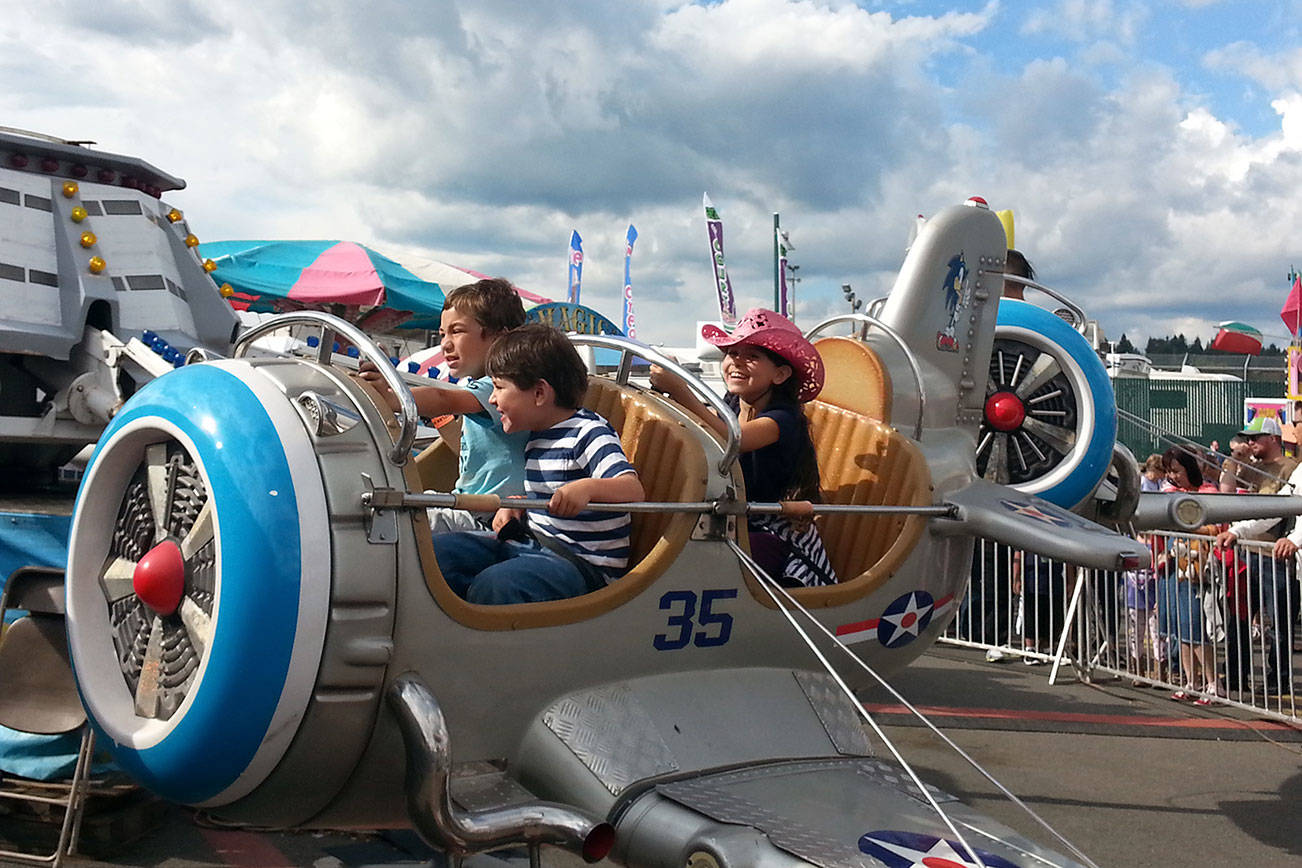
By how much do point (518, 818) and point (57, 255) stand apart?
4898mm

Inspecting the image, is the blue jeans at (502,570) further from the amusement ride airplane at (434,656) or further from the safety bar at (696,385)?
the safety bar at (696,385)

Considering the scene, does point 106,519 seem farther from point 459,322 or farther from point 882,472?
point 882,472

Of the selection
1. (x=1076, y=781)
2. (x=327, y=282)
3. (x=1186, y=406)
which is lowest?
(x=1076, y=781)

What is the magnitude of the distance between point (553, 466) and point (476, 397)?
0.32 meters

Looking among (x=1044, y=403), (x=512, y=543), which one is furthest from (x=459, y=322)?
(x=1044, y=403)

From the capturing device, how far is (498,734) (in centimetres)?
263

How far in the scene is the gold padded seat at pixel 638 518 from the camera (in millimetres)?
2520

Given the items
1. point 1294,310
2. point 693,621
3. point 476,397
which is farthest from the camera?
point 1294,310

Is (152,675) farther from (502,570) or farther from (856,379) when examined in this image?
(856,379)

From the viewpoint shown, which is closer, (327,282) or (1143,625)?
(1143,625)

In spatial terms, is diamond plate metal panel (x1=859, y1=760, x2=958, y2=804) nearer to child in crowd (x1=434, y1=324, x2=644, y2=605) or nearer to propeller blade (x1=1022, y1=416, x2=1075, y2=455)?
child in crowd (x1=434, y1=324, x2=644, y2=605)

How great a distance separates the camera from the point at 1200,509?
5008 millimetres

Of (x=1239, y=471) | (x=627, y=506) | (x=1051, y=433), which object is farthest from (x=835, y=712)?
(x=1239, y=471)

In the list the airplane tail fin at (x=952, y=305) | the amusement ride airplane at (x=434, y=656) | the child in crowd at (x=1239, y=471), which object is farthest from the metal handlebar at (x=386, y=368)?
the child in crowd at (x=1239, y=471)
